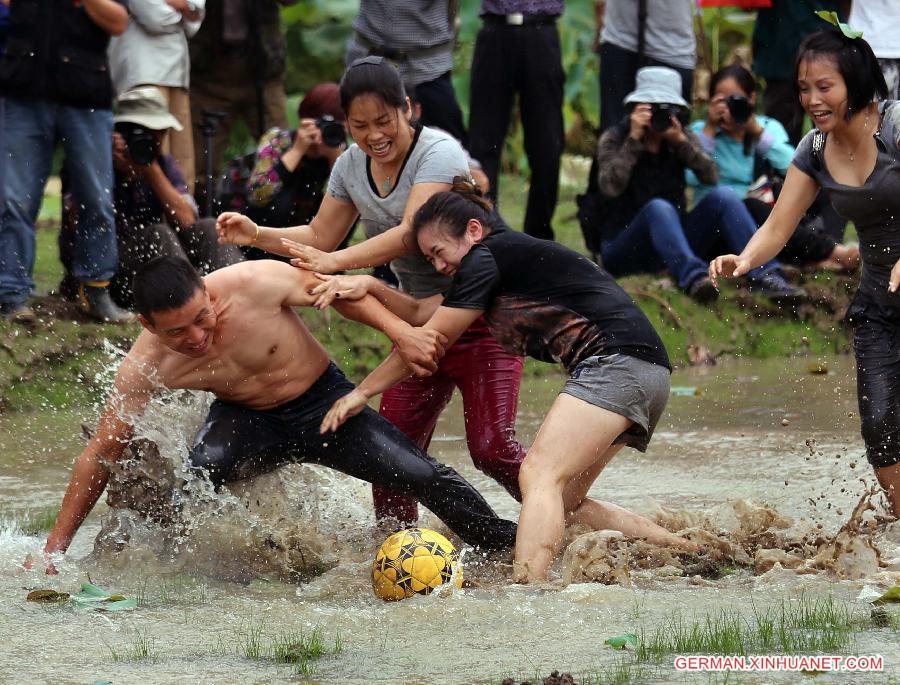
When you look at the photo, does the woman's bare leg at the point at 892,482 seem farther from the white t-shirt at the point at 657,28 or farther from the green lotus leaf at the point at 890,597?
the white t-shirt at the point at 657,28

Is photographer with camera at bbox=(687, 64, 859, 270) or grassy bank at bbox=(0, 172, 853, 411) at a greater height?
photographer with camera at bbox=(687, 64, 859, 270)

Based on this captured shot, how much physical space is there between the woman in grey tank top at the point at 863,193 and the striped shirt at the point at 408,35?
418 cm

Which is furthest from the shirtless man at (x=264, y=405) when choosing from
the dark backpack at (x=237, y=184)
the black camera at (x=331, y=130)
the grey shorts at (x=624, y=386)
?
the dark backpack at (x=237, y=184)

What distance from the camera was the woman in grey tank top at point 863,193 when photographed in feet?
18.1

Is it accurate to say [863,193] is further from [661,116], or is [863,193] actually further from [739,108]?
[739,108]

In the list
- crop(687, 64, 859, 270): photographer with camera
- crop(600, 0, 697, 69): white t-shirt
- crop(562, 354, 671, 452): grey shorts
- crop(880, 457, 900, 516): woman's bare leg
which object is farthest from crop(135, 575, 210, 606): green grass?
crop(600, 0, 697, 69): white t-shirt

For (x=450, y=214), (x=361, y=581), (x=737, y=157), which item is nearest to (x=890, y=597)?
(x=361, y=581)

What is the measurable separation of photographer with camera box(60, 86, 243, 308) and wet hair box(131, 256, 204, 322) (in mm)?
3284

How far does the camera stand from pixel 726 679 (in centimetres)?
402

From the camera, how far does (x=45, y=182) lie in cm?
844

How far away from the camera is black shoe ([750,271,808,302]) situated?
10.1 m

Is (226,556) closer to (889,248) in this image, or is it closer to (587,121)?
(889,248)

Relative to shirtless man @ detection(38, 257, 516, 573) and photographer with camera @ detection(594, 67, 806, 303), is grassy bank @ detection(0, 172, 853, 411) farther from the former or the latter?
shirtless man @ detection(38, 257, 516, 573)

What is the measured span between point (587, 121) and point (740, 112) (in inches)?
269
